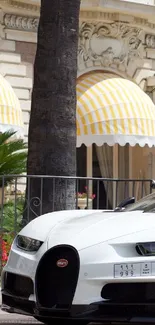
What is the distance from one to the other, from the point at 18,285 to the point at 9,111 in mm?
11516

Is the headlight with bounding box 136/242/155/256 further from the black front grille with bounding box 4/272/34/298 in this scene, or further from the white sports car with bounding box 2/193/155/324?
the black front grille with bounding box 4/272/34/298

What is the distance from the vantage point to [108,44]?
70.9ft

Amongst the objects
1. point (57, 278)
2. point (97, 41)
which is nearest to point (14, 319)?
point (57, 278)

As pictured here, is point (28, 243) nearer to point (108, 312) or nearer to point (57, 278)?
point (57, 278)

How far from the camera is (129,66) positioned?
22125mm

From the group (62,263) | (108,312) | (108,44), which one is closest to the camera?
(108,312)

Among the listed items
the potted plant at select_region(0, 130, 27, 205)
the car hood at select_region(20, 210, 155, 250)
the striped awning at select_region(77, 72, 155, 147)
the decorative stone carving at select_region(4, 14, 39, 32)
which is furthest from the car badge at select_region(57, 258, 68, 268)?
the decorative stone carving at select_region(4, 14, 39, 32)

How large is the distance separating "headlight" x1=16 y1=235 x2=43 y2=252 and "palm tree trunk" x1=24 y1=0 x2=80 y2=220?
4.10 m

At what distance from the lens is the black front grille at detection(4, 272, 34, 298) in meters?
7.32

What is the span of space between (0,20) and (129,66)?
11.7ft

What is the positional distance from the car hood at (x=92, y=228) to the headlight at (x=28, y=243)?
0.04 m

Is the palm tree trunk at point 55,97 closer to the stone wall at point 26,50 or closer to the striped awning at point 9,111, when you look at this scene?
the striped awning at point 9,111

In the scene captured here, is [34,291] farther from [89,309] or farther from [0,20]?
[0,20]

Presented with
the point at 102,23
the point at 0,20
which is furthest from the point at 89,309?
the point at 102,23
